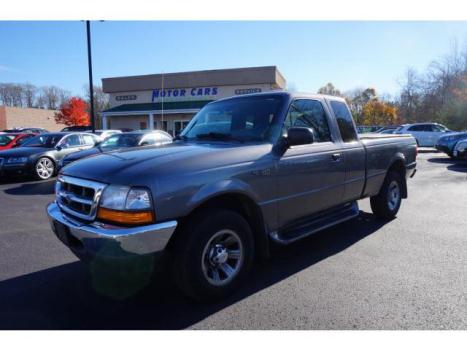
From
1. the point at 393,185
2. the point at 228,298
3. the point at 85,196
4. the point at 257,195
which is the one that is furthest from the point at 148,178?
the point at 393,185

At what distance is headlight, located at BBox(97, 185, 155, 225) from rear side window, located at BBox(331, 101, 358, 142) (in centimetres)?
312

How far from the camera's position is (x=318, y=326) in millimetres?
2678

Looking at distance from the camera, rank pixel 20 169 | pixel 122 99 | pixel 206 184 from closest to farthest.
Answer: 1. pixel 206 184
2. pixel 20 169
3. pixel 122 99

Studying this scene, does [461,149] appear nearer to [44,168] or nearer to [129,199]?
[129,199]

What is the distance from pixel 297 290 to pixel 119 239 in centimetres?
185

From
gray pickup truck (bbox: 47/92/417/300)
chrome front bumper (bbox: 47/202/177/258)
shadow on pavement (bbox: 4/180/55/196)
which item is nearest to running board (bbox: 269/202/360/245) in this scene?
gray pickup truck (bbox: 47/92/417/300)

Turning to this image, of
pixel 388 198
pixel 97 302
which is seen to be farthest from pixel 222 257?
pixel 388 198

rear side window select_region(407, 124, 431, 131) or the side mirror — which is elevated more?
rear side window select_region(407, 124, 431, 131)

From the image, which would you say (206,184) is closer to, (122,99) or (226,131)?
(226,131)

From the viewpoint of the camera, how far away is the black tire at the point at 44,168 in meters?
10.6

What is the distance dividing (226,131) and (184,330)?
221 centimetres

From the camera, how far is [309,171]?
151 inches

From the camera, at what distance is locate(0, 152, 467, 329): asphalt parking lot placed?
2.77m

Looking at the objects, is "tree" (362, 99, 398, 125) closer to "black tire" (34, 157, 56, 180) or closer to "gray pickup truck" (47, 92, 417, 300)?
"black tire" (34, 157, 56, 180)
